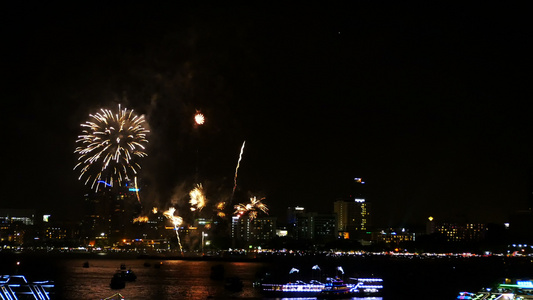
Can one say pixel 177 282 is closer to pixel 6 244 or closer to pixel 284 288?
pixel 284 288

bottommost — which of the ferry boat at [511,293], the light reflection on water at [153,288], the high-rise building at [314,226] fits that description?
the light reflection on water at [153,288]

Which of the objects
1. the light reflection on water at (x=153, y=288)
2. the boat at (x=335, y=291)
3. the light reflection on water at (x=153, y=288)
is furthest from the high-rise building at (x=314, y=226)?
the boat at (x=335, y=291)

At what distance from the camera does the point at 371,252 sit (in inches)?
4788

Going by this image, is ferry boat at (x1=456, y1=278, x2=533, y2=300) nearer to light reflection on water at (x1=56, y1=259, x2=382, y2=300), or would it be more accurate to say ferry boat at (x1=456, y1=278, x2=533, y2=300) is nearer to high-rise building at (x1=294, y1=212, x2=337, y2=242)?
light reflection on water at (x1=56, y1=259, x2=382, y2=300)

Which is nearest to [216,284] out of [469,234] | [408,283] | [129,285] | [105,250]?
[129,285]

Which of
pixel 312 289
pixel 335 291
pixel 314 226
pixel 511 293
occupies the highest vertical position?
pixel 314 226

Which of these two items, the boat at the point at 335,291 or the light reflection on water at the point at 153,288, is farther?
the boat at the point at 335,291

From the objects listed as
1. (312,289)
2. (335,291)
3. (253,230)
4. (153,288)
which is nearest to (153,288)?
(153,288)

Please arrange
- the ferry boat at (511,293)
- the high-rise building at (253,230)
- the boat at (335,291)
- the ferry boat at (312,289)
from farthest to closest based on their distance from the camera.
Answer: the high-rise building at (253,230)
the ferry boat at (312,289)
the boat at (335,291)
the ferry boat at (511,293)

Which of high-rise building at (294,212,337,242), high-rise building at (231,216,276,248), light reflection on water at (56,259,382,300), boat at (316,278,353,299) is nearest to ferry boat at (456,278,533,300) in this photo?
boat at (316,278,353,299)

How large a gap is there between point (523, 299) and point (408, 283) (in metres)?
37.7

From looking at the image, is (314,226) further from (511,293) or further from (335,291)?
(511,293)

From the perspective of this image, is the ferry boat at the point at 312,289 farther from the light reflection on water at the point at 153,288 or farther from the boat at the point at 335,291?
the light reflection on water at the point at 153,288

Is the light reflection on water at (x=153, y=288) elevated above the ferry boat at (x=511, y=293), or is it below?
below
